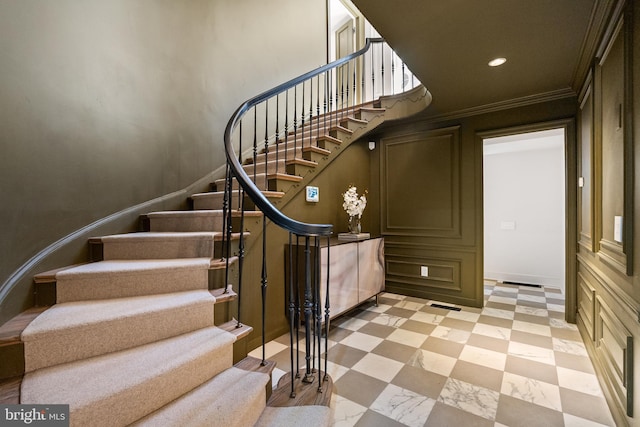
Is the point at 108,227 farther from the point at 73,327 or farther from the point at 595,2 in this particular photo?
the point at 595,2

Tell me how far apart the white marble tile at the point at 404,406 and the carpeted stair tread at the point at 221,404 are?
0.76m

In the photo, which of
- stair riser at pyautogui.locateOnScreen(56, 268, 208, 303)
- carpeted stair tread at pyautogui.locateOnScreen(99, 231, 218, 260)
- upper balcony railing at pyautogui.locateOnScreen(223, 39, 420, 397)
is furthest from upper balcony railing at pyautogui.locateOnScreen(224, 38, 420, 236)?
stair riser at pyautogui.locateOnScreen(56, 268, 208, 303)

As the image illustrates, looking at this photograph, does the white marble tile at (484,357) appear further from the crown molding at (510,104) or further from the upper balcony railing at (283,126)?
the crown molding at (510,104)

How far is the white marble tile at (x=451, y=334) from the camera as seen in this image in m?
2.53

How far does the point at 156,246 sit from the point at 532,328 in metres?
3.59

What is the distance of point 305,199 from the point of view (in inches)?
119

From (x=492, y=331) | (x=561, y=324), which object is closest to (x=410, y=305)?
(x=492, y=331)

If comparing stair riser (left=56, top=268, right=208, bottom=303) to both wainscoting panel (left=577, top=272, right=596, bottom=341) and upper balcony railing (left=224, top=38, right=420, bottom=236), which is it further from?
wainscoting panel (left=577, top=272, right=596, bottom=341)

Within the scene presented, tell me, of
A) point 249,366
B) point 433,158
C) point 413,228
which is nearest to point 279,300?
point 249,366

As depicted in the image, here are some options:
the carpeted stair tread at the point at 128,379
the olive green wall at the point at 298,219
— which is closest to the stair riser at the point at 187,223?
the olive green wall at the point at 298,219

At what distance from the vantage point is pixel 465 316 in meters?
3.11

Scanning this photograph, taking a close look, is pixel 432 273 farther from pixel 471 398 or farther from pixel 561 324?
pixel 471 398

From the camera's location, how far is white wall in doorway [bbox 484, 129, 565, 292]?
4.30 meters

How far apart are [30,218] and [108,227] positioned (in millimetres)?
518
